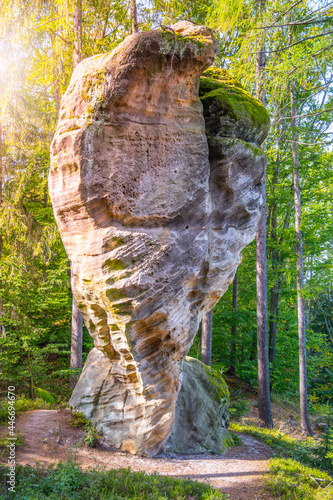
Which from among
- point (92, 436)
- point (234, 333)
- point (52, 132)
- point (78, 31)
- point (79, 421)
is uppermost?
point (78, 31)

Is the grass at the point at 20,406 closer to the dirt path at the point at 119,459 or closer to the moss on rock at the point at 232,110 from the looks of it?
the dirt path at the point at 119,459

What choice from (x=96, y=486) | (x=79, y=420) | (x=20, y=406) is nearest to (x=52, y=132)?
(x=20, y=406)

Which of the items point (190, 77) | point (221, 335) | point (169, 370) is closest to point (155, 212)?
point (190, 77)

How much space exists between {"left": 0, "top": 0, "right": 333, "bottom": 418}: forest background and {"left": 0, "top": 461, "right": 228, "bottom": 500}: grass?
3.96m

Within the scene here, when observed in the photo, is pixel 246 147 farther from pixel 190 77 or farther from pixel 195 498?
pixel 195 498

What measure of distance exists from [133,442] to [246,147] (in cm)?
674

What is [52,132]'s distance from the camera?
36.1ft

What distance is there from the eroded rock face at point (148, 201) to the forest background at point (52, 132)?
1.58 meters

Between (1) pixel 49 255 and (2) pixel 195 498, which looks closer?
(2) pixel 195 498

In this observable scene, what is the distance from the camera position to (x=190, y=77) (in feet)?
20.0

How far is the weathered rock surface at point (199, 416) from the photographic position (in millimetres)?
7930

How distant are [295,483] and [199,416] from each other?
2658 mm

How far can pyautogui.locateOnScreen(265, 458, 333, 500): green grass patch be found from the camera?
5.96 metres

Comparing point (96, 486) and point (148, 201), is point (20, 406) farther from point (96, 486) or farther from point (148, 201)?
point (148, 201)
